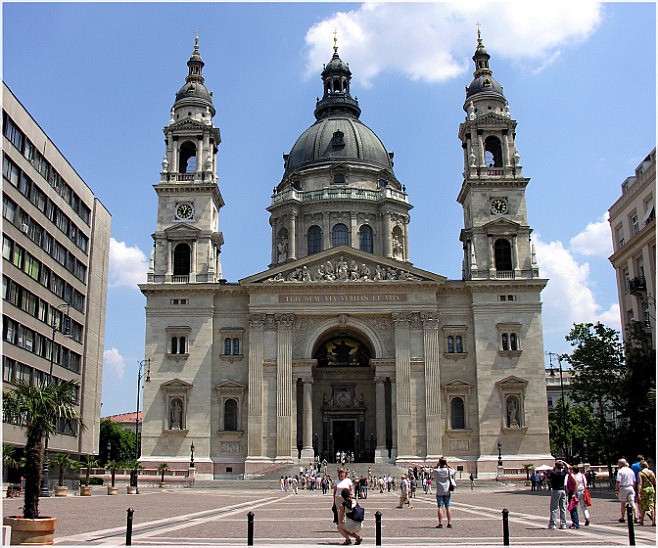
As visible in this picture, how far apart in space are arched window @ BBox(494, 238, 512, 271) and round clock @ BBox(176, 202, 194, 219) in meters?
26.3

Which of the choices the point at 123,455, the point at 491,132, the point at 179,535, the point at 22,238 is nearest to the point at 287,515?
the point at 179,535

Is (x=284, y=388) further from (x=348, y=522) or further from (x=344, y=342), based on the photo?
(x=348, y=522)

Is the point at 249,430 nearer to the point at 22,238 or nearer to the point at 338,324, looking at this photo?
the point at 338,324

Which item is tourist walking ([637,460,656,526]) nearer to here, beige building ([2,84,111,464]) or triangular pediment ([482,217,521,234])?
beige building ([2,84,111,464])

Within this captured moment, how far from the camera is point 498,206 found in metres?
67.7

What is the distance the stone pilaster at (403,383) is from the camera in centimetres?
6147

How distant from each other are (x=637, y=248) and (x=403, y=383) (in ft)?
68.3

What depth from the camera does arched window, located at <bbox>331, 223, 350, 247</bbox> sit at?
7706cm

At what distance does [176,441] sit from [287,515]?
122ft

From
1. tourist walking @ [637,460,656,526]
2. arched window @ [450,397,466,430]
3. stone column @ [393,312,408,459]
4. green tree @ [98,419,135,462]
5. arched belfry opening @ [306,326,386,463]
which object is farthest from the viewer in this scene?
green tree @ [98,419,135,462]

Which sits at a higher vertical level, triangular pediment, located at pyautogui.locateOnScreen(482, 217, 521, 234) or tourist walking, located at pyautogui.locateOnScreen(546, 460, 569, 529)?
triangular pediment, located at pyautogui.locateOnScreen(482, 217, 521, 234)

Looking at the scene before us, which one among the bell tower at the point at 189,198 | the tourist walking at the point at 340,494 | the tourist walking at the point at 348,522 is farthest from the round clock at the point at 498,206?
the tourist walking at the point at 348,522

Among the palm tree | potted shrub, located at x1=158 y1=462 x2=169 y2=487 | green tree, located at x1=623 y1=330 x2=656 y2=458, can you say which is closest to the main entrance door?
potted shrub, located at x1=158 y1=462 x2=169 y2=487

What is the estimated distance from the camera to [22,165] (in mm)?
53906
